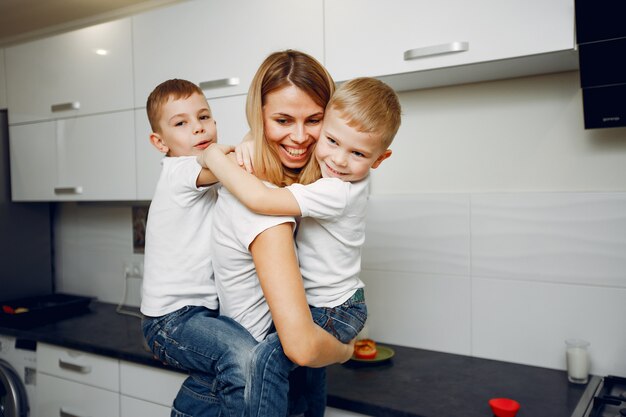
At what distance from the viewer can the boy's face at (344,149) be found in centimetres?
108

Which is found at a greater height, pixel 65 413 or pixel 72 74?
pixel 72 74

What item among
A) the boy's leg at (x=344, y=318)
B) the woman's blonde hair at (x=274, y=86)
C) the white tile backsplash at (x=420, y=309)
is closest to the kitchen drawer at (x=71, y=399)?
the white tile backsplash at (x=420, y=309)

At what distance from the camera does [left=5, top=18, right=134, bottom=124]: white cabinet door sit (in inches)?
89.8

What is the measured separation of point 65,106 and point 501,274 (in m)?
2.11

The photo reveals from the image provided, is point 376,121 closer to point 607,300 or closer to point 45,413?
point 607,300

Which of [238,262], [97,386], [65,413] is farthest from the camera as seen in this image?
[65,413]

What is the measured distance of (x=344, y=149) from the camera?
3.56ft

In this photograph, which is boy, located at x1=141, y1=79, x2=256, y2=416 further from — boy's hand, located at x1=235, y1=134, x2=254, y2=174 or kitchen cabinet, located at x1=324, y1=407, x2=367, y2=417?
kitchen cabinet, located at x1=324, y1=407, x2=367, y2=417

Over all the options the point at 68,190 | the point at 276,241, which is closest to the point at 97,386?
the point at 68,190

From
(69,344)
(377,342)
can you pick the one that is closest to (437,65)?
(377,342)

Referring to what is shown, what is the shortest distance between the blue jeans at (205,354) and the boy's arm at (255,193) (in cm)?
31

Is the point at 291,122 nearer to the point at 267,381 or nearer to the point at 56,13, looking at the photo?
the point at 267,381

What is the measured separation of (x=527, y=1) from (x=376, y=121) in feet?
2.18

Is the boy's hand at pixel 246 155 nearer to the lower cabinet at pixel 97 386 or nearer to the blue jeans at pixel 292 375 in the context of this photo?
the blue jeans at pixel 292 375
